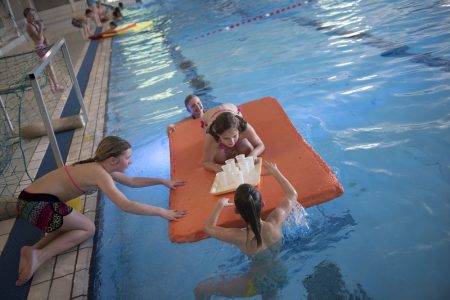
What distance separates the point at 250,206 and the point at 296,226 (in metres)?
0.83

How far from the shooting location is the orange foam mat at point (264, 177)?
2.62 meters

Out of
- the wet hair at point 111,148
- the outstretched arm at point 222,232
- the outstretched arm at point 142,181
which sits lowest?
the outstretched arm at point 222,232

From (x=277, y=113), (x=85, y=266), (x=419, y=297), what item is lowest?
(x=419, y=297)

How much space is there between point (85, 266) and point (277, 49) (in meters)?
5.85

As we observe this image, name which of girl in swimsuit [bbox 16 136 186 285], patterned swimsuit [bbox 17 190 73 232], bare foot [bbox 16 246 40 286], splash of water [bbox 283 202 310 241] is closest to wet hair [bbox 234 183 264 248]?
splash of water [bbox 283 202 310 241]

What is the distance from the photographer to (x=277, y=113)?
4.04m

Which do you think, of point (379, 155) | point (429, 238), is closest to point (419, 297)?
point (429, 238)

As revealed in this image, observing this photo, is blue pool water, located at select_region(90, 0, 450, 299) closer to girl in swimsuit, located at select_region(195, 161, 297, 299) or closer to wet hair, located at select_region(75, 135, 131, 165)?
girl in swimsuit, located at select_region(195, 161, 297, 299)

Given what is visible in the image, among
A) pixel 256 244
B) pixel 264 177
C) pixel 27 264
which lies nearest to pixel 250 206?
pixel 256 244

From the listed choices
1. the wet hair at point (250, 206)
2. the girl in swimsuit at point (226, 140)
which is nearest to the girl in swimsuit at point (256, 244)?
the wet hair at point (250, 206)

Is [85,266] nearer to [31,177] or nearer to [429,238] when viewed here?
[31,177]

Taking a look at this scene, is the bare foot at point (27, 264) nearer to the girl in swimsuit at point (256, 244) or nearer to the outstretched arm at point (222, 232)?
the girl in swimsuit at point (256, 244)

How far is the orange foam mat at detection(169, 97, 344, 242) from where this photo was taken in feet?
8.59

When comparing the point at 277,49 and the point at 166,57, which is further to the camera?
the point at 166,57
